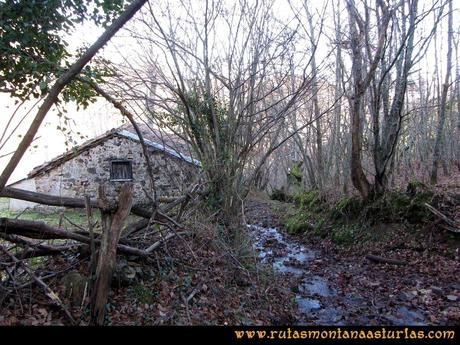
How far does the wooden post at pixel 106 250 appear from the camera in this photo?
355cm

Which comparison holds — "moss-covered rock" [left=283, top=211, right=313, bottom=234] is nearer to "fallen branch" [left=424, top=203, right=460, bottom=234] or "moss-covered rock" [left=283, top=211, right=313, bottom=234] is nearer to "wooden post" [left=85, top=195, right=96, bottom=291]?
"fallen branch" [left=424, top=203, right=460, bottom=234]

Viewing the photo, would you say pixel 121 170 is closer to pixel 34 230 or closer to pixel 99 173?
pixel 99 173

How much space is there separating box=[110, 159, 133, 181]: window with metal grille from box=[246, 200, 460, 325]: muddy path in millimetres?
Answer: 8113

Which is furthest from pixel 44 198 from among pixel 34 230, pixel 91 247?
pixel 91 247

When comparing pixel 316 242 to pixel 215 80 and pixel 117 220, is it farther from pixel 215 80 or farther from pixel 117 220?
pixel 117 220

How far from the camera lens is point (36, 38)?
149 inches

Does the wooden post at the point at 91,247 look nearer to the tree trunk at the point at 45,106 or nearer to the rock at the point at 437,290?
the tree trunk at the point at 45,106

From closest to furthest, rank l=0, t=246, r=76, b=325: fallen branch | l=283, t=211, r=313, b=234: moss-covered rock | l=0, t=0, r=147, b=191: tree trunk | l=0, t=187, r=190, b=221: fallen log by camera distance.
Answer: l=0, t=0, r=147, b=191: tree trunk
l=0, t=246, r=76, b=325: fallen branch
l=0, t=187, r=190, b=221: fallen log
l=283, t=211, r=313, b=234: moss-covered rock

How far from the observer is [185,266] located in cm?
505

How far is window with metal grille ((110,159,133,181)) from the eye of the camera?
1386 centimetres

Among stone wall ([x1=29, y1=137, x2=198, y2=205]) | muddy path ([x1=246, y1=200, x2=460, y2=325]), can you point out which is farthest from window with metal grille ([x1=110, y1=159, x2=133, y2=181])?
muddy path ([x1=246, y1=200, x2=460, y2=325])

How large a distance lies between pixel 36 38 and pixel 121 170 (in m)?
10.6
